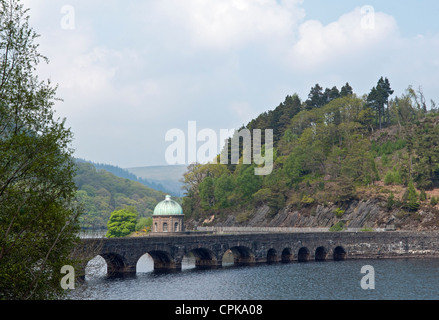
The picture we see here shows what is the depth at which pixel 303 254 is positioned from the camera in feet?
290

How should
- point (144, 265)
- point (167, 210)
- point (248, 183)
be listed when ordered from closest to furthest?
point (144, 265)
point (167, 210)
point (248, 183)

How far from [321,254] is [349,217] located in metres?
23.7

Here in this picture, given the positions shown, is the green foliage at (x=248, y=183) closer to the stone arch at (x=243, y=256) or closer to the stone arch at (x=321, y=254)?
the stone arch at (x=321, y=254)

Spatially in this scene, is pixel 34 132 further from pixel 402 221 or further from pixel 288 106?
pixel 288 106

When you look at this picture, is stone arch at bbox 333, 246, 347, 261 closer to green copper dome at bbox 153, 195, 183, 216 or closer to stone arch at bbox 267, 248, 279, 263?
stone arch at bbox 267, 248, 279, 263

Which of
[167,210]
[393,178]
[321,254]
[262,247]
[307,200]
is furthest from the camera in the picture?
[307,200]

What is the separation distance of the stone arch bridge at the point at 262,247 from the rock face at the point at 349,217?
32.3 ft

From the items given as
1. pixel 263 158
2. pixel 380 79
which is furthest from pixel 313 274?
pixel 380 79

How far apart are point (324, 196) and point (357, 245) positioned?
2956 cm

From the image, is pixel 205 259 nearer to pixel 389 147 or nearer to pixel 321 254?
pixel 321 254

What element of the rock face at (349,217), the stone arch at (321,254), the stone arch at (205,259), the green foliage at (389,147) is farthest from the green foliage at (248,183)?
the stone arch at (205,259)

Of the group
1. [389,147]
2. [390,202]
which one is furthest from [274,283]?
[389,147]

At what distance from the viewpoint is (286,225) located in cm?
12175

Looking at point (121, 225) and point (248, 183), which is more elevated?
point (248, 183)
